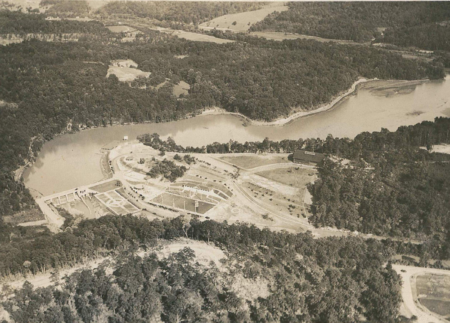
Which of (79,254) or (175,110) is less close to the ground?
(175,110)

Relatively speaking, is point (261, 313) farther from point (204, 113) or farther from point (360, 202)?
point (204, 113)

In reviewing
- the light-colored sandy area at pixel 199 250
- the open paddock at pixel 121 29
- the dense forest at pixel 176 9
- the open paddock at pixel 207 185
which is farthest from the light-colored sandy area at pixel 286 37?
the light-colored sandy area at pixel 199 250

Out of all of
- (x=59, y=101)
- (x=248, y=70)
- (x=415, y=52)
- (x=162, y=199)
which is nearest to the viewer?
(x=162, y=199)

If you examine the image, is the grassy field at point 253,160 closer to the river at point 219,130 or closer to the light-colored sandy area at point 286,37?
the river at point 219,130

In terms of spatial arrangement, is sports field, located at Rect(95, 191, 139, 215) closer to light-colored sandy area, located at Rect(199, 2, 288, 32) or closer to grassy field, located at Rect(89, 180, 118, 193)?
grassy field, located at Rect(89, 180, 118, 193)

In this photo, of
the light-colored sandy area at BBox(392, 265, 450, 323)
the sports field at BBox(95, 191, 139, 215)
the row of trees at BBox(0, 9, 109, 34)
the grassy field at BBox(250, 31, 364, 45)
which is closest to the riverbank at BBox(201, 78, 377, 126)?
the sports field at BBox(95, 191, 139, 215)

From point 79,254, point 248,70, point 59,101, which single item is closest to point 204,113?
point 248,70
